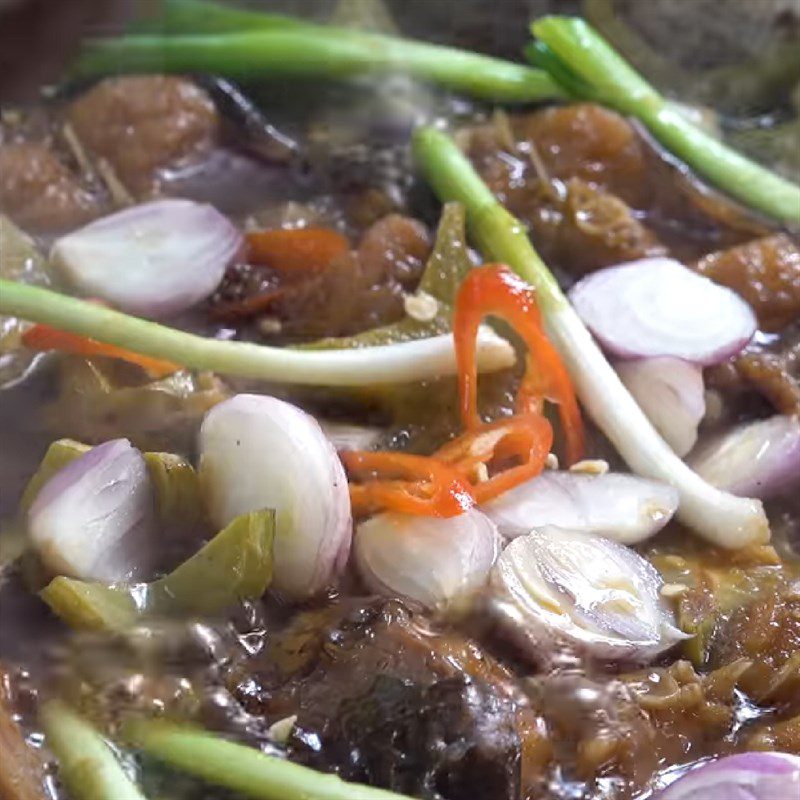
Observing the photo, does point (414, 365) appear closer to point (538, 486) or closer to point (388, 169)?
point (538, 486)

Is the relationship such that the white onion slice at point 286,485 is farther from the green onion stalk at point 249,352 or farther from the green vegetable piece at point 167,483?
the green onion stalk at point 249,352

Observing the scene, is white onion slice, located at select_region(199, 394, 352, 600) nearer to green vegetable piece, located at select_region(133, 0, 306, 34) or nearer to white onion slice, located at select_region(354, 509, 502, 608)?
white onion slice, located at select_region(354, 509, 502, 608)

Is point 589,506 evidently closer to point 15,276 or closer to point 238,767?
point 238,767

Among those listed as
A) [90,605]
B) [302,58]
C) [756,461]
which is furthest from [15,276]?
[756,461]

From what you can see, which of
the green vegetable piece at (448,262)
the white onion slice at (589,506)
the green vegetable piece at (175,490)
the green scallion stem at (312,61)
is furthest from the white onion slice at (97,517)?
the green scallion stem at (312,61)

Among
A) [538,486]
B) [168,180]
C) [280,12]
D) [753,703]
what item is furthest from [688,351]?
[280,12]

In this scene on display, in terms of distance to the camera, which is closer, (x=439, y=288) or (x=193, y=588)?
(x=193, y=588)

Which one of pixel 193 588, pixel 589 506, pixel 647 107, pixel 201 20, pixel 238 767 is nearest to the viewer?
pixel 238 767
